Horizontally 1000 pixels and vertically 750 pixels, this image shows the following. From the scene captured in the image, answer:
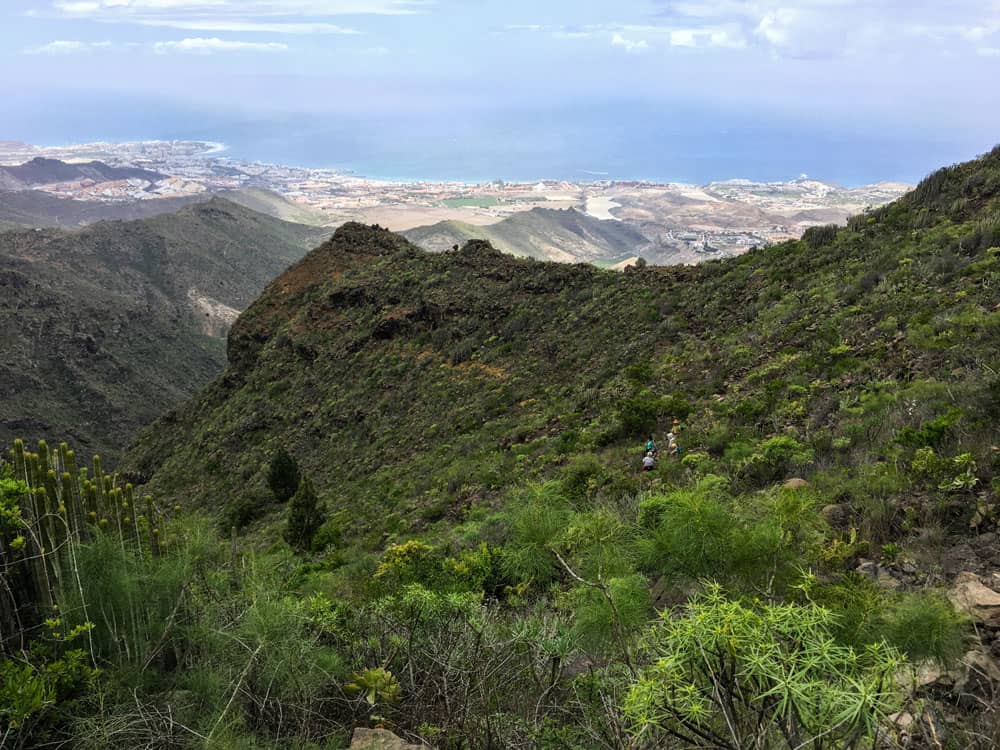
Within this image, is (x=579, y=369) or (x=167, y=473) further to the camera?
(x=167, y=473)

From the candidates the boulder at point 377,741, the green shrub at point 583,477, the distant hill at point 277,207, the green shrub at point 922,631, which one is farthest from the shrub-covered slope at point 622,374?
the distant hill at point 277,207

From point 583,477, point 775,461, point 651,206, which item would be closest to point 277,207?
point 651,206

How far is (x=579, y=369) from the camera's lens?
16359 millimetres

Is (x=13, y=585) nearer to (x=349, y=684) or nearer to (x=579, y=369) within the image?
(x=349, y=684)

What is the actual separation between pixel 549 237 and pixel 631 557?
383 feet

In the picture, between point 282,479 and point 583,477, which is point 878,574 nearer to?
point 583,477

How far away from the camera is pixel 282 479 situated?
16453 millimetres

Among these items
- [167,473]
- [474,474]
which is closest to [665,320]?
[474,474]

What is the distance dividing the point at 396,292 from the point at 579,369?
39.7 feet

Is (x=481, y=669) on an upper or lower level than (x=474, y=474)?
upper

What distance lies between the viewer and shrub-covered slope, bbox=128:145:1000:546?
282 inches

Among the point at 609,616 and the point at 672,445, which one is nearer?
the point at 609,616

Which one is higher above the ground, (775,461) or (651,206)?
(651,206)

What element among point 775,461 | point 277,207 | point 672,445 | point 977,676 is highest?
point 277,207
